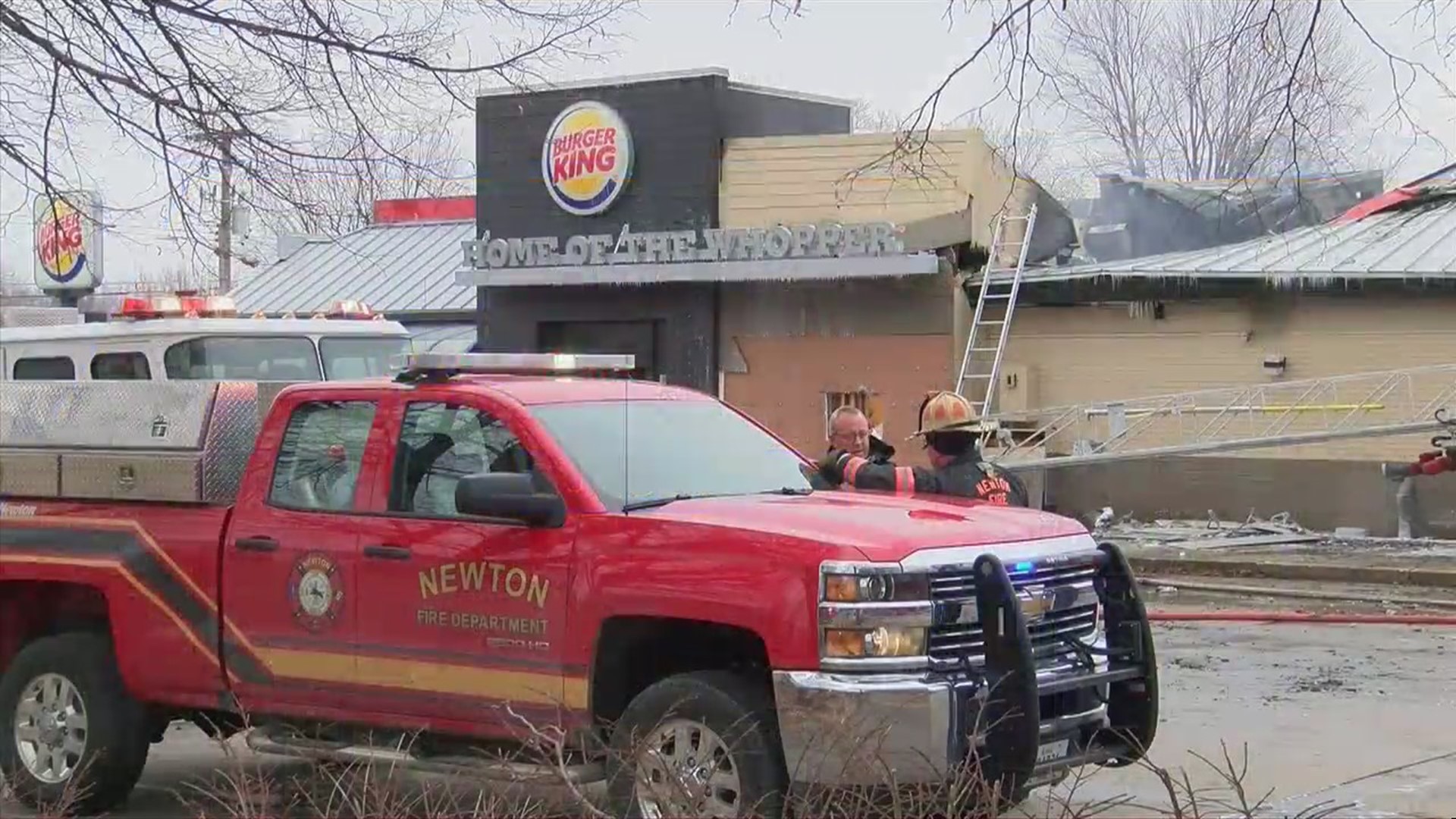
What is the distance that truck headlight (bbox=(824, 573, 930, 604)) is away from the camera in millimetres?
6090

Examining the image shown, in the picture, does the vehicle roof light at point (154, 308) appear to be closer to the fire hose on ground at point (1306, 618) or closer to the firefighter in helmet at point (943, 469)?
the firefighter in helmet at point (943, 469)

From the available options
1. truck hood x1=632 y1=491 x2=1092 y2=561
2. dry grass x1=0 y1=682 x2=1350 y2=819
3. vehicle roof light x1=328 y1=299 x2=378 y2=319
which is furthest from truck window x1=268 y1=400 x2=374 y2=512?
vehicle roof light x1=328 y1=299 x2=378 y2=319

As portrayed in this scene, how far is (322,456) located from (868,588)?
260cm

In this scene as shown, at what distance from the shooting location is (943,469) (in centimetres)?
834

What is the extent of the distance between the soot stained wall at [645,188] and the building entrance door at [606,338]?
11cm

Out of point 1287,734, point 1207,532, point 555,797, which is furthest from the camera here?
point 1207,532

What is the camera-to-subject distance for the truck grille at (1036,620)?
6207 mm

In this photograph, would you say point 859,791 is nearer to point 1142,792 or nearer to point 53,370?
point 1142,792

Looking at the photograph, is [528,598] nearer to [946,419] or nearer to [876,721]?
[876,721]

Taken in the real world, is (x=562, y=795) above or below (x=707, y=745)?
below

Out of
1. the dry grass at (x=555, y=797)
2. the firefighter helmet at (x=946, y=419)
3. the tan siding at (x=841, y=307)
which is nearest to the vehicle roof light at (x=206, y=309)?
the dry grass at (x=555, y=797)

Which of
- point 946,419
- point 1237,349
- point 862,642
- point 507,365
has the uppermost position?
point 1237,349

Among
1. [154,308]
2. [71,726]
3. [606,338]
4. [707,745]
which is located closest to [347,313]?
[154,308]

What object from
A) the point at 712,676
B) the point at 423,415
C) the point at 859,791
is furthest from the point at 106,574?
the point at 859,791
